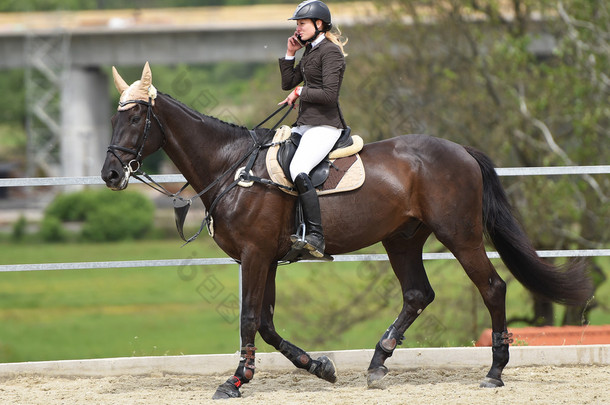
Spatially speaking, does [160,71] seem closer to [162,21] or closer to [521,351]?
[162,21]

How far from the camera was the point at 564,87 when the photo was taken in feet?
41.0

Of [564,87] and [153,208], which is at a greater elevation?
[564,87]

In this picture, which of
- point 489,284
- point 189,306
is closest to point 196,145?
point 489,284

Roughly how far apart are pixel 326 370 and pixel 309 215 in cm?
116

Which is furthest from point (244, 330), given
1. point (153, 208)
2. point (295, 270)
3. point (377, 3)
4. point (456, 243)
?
point (153, 208)

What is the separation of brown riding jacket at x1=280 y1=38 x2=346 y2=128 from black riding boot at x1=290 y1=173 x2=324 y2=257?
0.47 m

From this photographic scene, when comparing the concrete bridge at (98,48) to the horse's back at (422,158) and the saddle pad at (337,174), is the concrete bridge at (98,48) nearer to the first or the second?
the horse's back at (422,158)

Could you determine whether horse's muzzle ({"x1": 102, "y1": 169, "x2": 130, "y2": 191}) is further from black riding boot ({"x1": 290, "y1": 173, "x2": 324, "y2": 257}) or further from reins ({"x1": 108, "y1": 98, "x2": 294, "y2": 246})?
black riding boot ({"x1": 290, "y1": 173, "x2": 324, "y2": 257})

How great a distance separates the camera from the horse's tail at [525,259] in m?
6.31

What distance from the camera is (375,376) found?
20.0ft

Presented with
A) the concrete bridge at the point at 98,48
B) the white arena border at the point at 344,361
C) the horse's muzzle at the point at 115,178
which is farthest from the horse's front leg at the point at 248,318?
the concrete bridge at the point at 98,48

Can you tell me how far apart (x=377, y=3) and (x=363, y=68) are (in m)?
1.13

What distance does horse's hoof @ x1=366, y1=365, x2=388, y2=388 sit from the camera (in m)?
6.07

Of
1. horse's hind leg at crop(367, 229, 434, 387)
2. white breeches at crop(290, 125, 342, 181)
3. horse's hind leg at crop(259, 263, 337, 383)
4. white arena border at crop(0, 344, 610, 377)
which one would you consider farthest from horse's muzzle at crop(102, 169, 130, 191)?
A: horse's hind leg at crop(367, 229, 434, 387)
